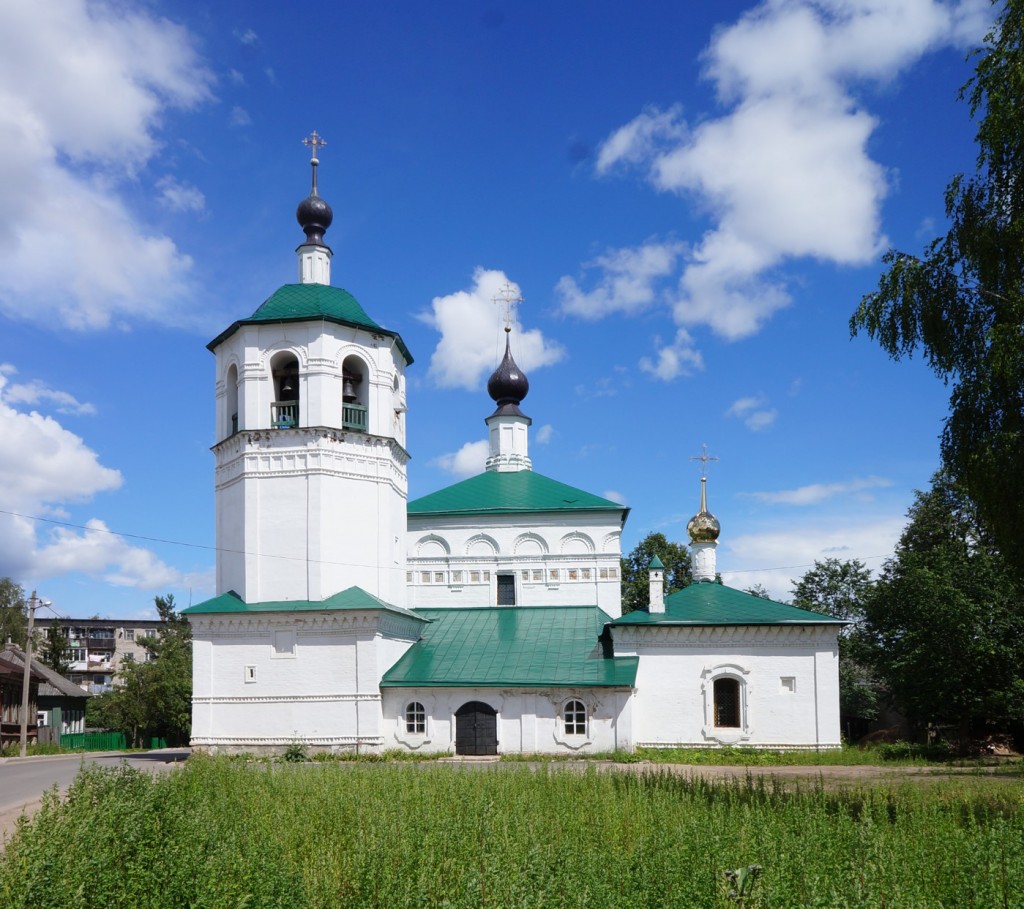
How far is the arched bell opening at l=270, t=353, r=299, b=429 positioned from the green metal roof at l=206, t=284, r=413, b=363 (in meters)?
1.01

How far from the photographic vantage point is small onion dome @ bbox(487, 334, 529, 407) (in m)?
33.2

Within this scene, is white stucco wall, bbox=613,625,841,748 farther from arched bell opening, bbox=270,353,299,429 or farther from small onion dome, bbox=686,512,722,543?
arched bell opening, bbox=270,353,299,429

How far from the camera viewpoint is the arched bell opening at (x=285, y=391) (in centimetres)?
2456

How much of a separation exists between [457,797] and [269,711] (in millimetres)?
12889

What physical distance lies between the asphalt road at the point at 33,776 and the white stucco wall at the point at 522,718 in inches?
198

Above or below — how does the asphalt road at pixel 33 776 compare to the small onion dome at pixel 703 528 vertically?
below

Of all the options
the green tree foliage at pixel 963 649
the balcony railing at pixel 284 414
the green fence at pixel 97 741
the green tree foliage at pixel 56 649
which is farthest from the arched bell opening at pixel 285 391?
the green tree foliage at pixel 56 649

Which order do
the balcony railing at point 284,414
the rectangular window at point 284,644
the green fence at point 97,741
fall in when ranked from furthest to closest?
the green fence at point 97,741 → the balcony railing at point 284,414 → the rectangular window at point 284,644

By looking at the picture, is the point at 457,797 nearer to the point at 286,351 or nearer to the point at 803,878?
the point at 803,878

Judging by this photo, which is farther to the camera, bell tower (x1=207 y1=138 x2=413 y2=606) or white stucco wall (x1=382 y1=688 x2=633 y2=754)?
bell tower (x1=207 y1=138 x2=413 y2=606)

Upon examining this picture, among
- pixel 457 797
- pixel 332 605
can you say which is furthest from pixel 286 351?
pixel 457 797

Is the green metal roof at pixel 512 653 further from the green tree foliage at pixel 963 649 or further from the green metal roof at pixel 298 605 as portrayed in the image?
the green tree foliage at pixel 963 649

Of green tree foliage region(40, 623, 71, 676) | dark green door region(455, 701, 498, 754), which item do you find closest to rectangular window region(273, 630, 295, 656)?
dark green door region(455, 701, 498, 754)

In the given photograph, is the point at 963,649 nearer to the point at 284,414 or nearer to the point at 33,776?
the point at 284,414
